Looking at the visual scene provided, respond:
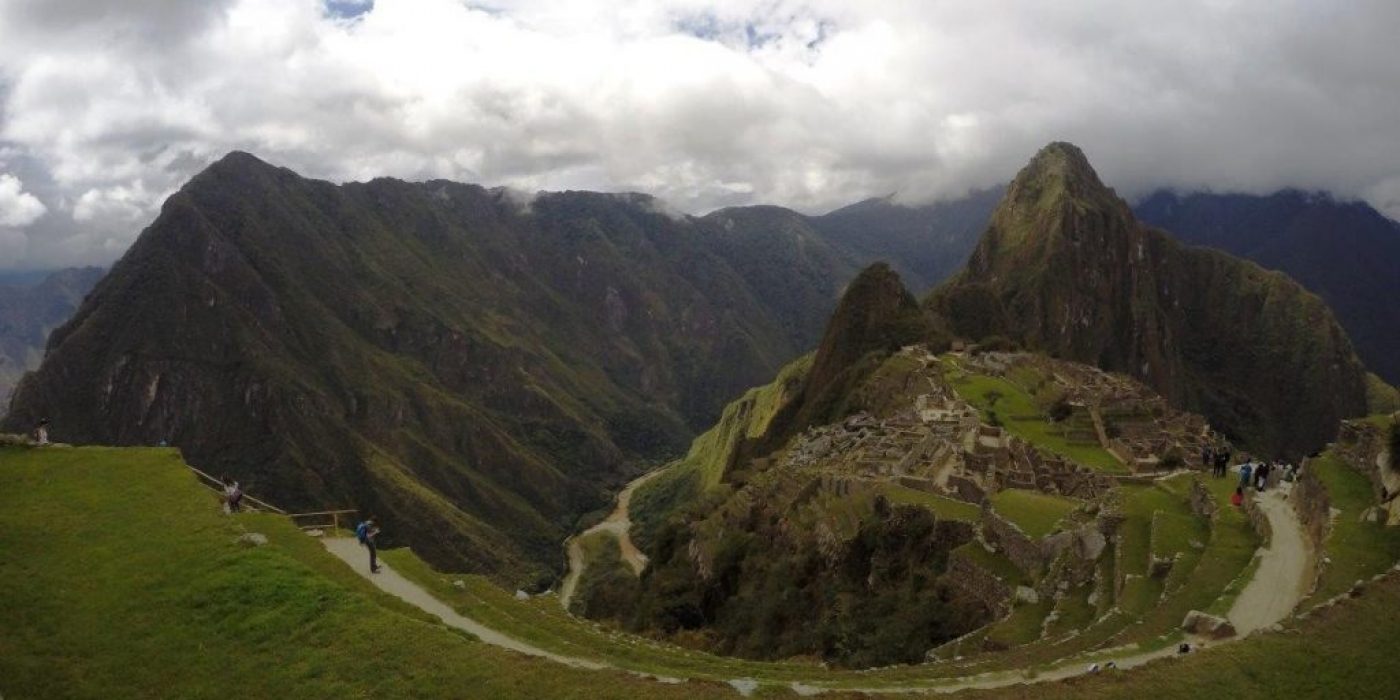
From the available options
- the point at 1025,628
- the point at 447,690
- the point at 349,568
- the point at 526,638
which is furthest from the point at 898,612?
the point at 447,690

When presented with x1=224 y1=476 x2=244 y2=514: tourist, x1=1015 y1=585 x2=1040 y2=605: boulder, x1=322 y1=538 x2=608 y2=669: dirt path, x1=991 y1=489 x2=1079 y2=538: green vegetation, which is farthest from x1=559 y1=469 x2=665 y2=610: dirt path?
x1=224 y1=476 x2=244 y2=514: tourist

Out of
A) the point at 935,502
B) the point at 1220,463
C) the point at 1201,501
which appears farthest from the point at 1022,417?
the point at 1201,501

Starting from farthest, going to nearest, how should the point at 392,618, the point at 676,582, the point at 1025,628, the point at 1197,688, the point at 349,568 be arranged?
the point at 676,582 → the point at 1025,628 → the point at 349,568 → the point at 392,618 → the point at 1197,688

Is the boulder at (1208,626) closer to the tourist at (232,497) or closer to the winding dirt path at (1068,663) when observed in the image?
the winding dirt path at (1068,663)

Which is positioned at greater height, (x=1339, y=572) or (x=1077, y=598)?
(x=1339, y=572)

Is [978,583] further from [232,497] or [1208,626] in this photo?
[232,497]

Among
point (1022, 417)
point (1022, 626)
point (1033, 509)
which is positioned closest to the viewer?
point (1022, 626)

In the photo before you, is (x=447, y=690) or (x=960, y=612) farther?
(x=960, y=612)

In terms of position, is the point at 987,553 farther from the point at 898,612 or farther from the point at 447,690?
the point at 447,690
